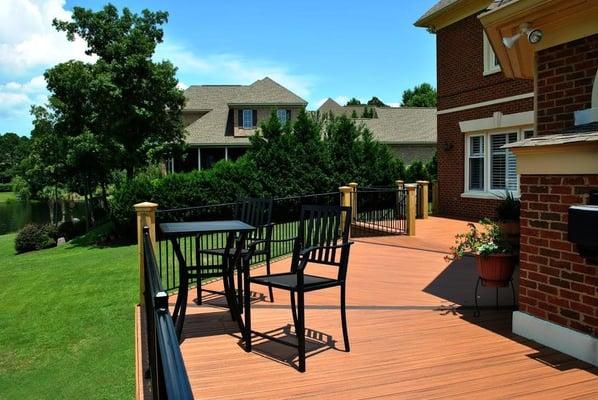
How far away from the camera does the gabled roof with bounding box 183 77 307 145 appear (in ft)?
92.2

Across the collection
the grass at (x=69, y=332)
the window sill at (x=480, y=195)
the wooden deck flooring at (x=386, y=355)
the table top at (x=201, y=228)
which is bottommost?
the grass at (x=69, y=332)

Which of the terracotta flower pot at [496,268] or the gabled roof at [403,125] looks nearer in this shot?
the terracotta flower pot at [496,268]

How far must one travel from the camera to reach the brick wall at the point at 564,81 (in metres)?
3.94

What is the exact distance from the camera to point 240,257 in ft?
15.7

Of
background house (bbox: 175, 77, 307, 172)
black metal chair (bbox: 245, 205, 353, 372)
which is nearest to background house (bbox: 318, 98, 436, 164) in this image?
background house (bbox: 175, 77, 307, 172)

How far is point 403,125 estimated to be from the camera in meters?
29.9

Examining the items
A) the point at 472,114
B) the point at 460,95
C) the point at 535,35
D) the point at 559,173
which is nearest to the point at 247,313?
the point at 559,173

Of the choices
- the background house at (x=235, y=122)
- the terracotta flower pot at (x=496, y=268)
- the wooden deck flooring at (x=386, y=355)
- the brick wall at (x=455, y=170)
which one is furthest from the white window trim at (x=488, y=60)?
the background house at (x=235, y=122)

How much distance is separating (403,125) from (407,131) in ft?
2.76

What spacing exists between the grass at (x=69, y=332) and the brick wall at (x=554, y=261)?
4.01 metres

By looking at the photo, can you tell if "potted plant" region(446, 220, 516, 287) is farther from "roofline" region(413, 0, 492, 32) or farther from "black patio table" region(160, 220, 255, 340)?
"roofline" region(413, 0, 492, 32)

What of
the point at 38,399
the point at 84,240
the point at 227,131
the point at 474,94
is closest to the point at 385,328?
the point at 38,399

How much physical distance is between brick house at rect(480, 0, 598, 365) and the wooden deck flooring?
0.26 m

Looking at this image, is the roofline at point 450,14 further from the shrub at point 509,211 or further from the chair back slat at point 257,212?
the chair back slat at point 257,212
